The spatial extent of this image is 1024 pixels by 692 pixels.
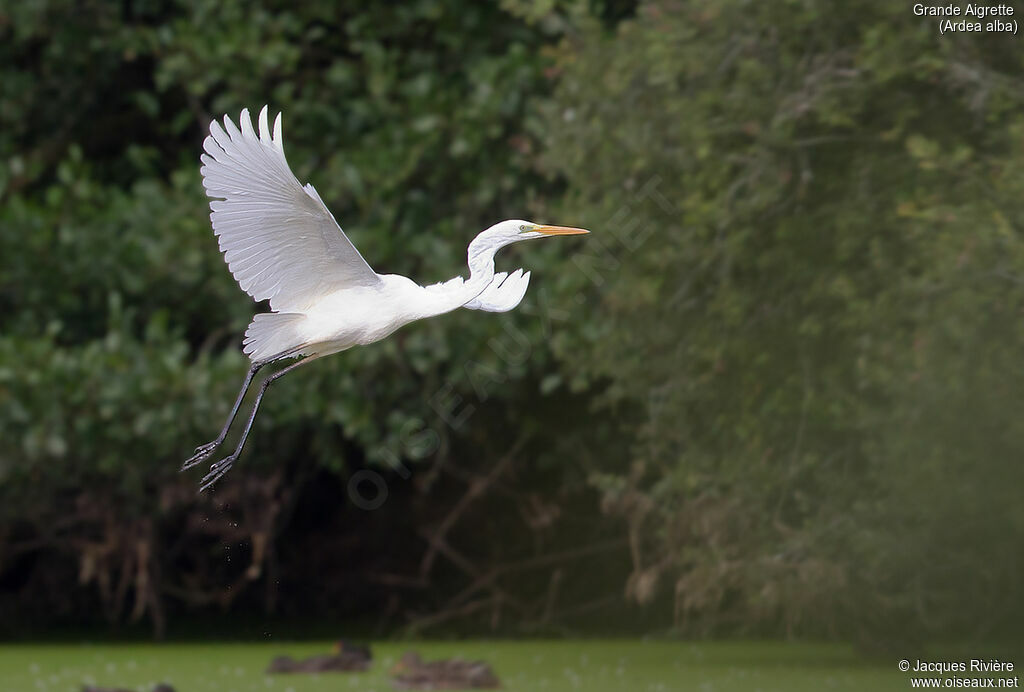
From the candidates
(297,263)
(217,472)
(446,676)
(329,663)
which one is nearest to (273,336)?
(297,263)

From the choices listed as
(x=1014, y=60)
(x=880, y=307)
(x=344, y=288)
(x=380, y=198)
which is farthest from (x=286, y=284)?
(x=380, y=198)

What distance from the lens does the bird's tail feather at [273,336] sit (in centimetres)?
261

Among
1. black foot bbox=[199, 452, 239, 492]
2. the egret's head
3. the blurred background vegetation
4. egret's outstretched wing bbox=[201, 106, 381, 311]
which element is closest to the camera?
egret's outstretched wing bbox=[201, 106, 381, 311]

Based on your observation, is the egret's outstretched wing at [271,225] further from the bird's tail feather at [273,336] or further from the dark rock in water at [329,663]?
the dark rock in water at [329,663]

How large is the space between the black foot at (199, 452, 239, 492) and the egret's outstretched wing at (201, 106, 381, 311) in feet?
1.00

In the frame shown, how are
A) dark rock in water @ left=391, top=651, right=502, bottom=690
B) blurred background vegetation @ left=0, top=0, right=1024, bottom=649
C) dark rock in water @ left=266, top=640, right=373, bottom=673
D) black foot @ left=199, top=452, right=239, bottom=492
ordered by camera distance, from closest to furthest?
1. black foot @ left=199, top=452, right=239, bottom=492
2. blurred background vegetation @ left=0, top=0, right=1024, bottom=649
3. dark rock in water @ left=391, top=651, right=502, bottom=690
4. dark rock in water @ left=266, top=640, right=373, bottom=673

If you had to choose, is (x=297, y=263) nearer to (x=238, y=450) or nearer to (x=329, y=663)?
(x=238, y=450)

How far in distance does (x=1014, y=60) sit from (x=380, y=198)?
2643mm

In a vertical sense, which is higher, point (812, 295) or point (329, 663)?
point (812, 295)

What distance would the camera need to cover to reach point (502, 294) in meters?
2.80

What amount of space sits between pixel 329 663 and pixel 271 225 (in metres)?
3.19

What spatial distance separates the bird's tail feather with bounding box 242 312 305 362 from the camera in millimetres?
2611

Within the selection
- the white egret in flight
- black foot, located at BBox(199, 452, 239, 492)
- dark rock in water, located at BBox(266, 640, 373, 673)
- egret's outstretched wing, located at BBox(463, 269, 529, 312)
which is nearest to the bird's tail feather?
the white egret in flight

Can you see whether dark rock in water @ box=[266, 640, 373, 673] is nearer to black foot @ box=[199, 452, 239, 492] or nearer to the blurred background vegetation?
the blurred background vegetation
